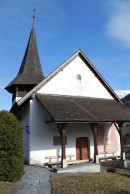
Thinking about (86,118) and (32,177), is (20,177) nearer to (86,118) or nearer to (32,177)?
(32,177)

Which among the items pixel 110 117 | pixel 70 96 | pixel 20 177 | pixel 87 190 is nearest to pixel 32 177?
pixel 20 177

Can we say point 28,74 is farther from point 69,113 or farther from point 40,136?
point 69,113

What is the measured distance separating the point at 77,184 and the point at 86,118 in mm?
5062

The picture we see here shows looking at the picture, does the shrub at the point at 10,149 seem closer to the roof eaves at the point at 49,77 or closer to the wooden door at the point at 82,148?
the roof eaves at the point at 49,77

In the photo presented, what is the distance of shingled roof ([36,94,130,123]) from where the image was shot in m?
15.2

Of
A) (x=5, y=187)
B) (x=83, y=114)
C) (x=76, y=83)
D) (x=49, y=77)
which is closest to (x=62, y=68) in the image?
(x=49, y=77)

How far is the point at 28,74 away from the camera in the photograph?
72.2ft

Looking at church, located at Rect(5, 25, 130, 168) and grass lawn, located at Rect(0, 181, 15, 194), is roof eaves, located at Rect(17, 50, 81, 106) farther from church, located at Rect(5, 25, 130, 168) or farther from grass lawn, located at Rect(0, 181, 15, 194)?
grass lawn, located at Rect(0, 181, 15, 194)

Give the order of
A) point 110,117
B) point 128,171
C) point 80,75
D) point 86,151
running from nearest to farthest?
point 128,171
point 110,117
point 86,151
point 80,75

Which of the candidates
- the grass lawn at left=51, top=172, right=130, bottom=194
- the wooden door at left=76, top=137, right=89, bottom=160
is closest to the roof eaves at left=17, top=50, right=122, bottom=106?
the wooden door at left=76, top=137, right=89, bottom=160

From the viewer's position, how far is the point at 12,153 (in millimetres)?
11953

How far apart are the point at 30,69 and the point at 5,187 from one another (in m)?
13.9

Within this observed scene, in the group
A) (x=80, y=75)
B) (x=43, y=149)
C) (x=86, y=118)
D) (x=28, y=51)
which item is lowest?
(x=43, y=149)

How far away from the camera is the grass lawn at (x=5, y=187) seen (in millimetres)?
9750
